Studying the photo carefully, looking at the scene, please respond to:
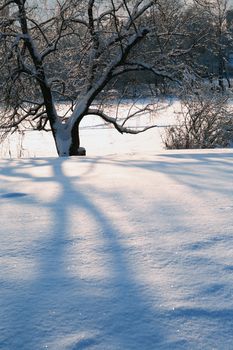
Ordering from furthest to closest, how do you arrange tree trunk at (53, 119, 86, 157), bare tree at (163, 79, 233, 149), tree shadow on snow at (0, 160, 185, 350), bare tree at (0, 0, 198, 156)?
bare tree at (163, 79, 233, 149), tree trunk at (53, 119, 86, 157), bare tree at (0, 0, 198, 156), tree shadow on snow at (0, 160, 185, 350)

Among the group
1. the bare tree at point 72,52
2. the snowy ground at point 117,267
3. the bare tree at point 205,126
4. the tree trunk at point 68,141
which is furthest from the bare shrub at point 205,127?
the snowy ground at point 117,267

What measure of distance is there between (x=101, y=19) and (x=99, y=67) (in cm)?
107

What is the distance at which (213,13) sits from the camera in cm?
1002

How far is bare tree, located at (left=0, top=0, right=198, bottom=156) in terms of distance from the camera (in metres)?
8.96

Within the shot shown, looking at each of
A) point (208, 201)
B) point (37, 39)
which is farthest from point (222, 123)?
point (208, 201)

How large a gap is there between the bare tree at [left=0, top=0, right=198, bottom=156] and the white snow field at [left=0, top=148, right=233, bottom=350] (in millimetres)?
6557

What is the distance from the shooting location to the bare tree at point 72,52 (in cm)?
896

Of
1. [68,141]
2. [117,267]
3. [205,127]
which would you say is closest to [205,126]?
[205,127]

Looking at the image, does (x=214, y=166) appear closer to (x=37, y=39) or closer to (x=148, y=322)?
(x=148, y=322)

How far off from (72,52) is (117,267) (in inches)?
355

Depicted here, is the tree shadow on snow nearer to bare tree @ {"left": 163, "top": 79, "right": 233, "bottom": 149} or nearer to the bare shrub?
bare tree @ {"left": 163, "top": 79, "right": 233, "bottom": 149}

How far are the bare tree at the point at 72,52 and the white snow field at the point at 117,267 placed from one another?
258 inches

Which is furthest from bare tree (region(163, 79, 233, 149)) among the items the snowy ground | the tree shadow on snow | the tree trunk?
the tree shadow on snow

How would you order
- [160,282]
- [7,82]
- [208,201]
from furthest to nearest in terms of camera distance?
[7,82] < [208,201] < [160,282]
